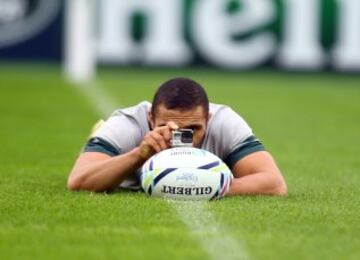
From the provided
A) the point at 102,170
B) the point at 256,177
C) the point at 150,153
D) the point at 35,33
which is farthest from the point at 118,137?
the point at 35,33

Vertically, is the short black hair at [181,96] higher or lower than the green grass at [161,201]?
higher

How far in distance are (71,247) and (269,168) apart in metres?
2.32

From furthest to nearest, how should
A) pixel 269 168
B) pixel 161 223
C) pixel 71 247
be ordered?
pixel 269 168, pixel 161 223, pixel 71 247

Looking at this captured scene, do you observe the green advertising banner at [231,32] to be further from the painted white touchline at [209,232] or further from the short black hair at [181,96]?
the painted white touchline at [209,232]

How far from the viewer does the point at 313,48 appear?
983 inches

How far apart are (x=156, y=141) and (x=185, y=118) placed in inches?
9.0

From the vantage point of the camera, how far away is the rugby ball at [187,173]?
7.99m

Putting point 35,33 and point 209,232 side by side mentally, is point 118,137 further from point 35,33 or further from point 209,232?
point 35,33

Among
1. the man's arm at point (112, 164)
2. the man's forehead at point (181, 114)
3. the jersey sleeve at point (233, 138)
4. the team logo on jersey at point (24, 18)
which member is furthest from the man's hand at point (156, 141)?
the team logo on jersey at point (24, 18)

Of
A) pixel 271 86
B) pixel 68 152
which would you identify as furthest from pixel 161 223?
pixel 271 86

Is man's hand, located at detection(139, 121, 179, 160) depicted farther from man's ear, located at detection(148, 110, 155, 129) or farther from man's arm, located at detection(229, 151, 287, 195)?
man's arm, located at detection(229, 151, 287, 195)

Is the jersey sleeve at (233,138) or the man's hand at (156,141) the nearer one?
the man's hand at (156,141)

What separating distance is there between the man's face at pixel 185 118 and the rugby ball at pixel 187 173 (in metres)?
0.16

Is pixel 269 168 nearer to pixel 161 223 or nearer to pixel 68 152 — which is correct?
pixel 161 223
